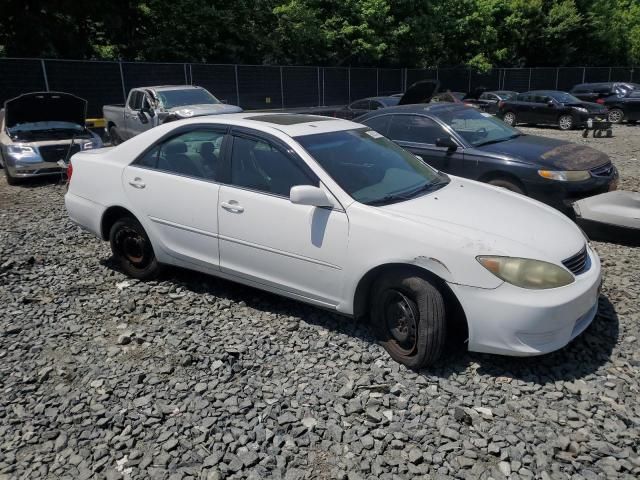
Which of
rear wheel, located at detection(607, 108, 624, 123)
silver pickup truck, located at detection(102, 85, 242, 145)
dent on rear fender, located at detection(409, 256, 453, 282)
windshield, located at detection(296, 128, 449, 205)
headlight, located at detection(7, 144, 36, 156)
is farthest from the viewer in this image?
rear wheel, located at detection(607, 108, 624, 123)

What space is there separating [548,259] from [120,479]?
106 inches

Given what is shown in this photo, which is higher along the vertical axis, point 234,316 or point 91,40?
point 91,40

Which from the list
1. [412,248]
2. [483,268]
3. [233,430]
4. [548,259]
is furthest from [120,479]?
[548,259]

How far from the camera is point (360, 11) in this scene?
88.1 ft

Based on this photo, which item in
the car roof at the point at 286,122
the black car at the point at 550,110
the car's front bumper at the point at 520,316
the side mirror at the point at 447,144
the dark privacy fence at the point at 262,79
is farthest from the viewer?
the black car at the point at 550,110

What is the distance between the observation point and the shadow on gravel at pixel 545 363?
3.32m

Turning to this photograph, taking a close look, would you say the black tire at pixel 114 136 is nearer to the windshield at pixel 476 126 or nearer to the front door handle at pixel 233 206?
the windshield at pixel 476 126

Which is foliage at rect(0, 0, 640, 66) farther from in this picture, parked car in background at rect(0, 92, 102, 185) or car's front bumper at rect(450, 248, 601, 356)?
car's front bumper at rect(450, 248, 601, 356)

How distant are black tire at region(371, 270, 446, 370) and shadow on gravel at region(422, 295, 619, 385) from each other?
0.60 feet

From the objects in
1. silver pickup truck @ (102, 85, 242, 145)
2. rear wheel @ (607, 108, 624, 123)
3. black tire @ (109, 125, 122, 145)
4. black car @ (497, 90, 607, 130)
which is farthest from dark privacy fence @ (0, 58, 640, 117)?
rear wheel @ (607, 108, 624, 123)

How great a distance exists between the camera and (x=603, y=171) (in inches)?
250

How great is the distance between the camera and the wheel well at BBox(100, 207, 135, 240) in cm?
478

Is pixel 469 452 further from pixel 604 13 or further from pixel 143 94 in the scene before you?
pixel 604 13

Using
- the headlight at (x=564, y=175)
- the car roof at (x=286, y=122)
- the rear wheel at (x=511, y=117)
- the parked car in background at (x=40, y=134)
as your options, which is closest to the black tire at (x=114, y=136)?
the parked car in background at (x=40, y=134)
